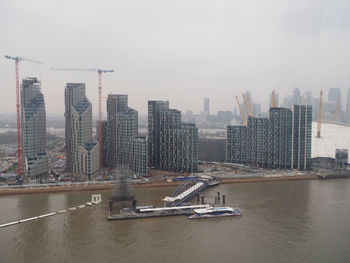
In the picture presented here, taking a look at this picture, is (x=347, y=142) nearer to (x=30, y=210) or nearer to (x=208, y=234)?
(x=208, y=234)

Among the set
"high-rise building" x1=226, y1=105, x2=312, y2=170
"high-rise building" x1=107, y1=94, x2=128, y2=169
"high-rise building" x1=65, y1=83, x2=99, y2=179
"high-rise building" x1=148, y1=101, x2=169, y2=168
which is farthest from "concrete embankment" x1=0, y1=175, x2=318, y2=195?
"high-rise building" x1=107, y1=94, x2=128, y2=169

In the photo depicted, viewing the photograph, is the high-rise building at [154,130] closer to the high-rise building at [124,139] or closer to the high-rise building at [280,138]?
the high-rise building at [124,139]

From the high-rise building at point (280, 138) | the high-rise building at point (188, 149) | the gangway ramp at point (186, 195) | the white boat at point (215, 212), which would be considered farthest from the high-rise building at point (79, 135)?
the high-rise building at point (280, 138)

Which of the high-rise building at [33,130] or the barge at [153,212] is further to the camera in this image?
the high-rise building at [33,130]

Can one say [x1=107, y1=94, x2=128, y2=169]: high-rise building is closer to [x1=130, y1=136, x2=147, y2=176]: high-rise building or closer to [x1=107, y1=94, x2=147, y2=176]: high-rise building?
[x1=107, y1=94, x2=147, y2=176]: high-rise building

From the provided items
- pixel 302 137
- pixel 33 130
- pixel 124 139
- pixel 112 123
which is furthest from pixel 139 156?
pixel 302 137

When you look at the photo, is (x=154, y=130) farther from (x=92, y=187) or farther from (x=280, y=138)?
(x=280, y=138)
